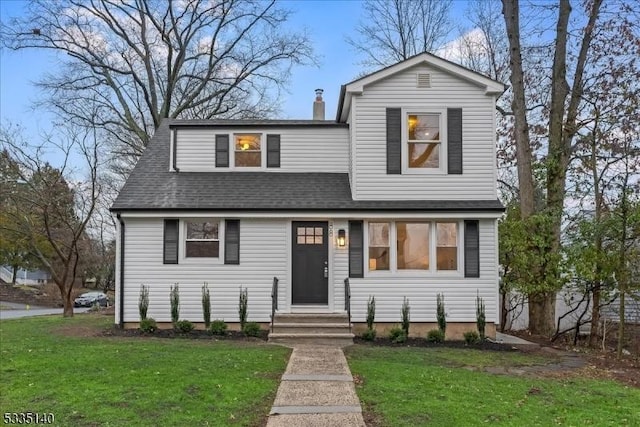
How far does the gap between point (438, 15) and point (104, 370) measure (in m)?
22.2

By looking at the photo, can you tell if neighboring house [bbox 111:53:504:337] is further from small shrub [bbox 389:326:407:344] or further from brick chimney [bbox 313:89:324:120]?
brick chimney [bbox 313:89:324:120]

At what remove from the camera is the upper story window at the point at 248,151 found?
13453mm

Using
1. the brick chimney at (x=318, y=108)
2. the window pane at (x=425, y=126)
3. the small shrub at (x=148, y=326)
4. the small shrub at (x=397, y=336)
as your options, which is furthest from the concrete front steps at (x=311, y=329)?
the brick chimney at (x=318, y=108)

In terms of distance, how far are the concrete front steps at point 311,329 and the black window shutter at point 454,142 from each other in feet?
13.8

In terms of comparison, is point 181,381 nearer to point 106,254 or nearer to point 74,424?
point 74,424

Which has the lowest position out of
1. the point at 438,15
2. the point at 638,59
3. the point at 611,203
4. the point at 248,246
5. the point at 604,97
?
the point at 248,246

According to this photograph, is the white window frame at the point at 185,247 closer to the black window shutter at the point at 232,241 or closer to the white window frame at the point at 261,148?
the black window shutter at the point at 232,241

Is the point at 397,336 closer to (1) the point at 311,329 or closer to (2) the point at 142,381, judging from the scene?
(1) the point at 311,329

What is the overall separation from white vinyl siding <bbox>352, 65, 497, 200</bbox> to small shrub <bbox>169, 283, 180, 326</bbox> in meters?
4.62

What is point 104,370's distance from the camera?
7.36 meters

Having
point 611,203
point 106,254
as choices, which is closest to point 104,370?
point 611,203

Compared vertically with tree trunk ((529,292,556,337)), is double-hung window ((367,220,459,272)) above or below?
above

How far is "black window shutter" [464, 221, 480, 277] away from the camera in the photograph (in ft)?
39.0

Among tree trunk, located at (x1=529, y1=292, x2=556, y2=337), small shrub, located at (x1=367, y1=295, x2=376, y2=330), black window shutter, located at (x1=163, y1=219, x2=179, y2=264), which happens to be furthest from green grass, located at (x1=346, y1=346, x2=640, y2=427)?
tree trunk, located at (x1=529, y1=292, x2=556, y2=337)
